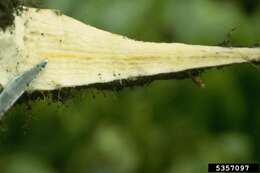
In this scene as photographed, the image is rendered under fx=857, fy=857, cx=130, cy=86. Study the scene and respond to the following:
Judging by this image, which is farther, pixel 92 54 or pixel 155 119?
pixel 155 119

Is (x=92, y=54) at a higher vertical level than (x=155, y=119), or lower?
lower

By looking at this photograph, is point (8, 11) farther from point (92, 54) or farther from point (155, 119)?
point (155, 119)

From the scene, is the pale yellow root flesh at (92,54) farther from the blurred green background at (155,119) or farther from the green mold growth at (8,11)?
the blurred green background at (155,119)

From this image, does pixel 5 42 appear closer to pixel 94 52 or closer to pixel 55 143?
pixel 94 52

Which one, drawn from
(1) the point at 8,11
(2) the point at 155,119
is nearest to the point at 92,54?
(1) the point at 8,11

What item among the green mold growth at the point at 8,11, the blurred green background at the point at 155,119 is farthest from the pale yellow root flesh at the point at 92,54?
the blurred green background at the point at 155,119

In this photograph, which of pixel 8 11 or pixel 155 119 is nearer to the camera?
pixel 8 11

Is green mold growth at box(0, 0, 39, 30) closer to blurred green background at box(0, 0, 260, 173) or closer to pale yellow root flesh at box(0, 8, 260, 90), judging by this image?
pale yellow root flesh at box(0, 8, 260, 90)
